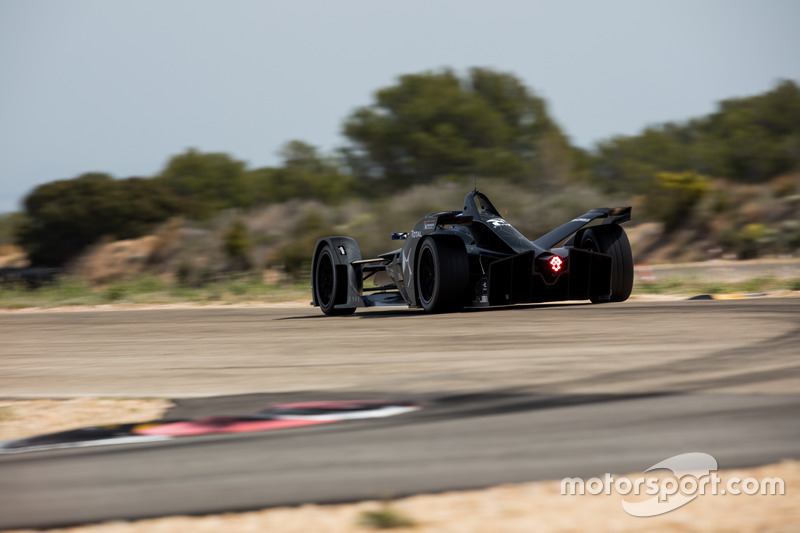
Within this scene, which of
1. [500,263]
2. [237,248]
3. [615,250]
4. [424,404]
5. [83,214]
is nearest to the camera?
[424,404]

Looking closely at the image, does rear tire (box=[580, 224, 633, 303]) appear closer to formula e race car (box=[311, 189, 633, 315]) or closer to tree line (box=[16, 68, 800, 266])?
formula e race car (box=[311, 189, 633, 315])

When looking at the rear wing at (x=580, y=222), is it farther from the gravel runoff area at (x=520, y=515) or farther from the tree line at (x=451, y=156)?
the tree line at (x=451, y=156)

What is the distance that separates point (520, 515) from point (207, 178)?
262ft

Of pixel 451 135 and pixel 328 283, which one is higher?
pixel 451 135

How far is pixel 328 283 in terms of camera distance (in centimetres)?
1717

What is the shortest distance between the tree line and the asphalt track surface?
42900 mm

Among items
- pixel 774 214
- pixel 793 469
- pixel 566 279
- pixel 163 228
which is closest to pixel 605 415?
pixel 793 469

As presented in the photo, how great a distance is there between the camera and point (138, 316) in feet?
62.0

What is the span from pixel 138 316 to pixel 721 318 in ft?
38.4

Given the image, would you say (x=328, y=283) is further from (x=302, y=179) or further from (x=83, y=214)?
(x=302, y=179)

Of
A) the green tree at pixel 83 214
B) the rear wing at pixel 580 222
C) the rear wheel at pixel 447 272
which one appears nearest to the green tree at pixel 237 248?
the green tree at pixel 83 214

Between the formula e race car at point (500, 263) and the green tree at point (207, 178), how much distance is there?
217ft

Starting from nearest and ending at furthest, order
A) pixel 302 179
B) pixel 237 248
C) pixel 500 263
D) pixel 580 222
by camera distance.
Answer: pixel 500 263 → pixel 580 222 → pixel 237 248 → pixel 302 179

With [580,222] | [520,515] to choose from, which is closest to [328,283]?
[580,222]
